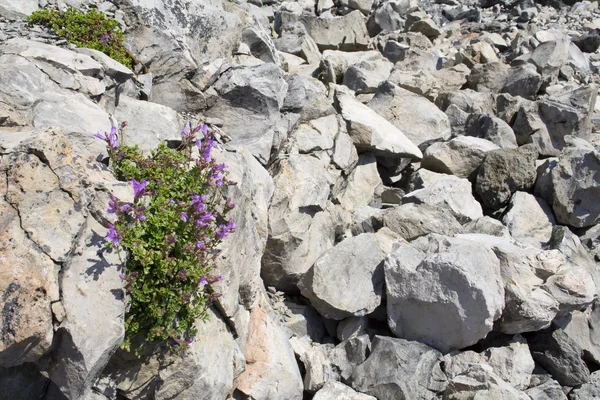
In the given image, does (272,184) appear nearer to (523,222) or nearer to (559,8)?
(523,222)

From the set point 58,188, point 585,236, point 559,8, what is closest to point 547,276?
point 585,236

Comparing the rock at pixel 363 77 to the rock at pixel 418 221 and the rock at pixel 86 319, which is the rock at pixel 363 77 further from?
the rock at pixel 86 319

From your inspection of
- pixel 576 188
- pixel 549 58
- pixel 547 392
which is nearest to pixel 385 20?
pixel 549 58

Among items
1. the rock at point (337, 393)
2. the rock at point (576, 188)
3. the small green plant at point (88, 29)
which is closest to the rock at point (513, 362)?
the rock at point (337, 393)

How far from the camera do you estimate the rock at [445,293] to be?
21.3ft

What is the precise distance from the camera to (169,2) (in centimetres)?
1016

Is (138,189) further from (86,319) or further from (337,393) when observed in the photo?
(337,393)

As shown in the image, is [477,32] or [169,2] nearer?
[169,2]

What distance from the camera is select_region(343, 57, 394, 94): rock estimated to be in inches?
484

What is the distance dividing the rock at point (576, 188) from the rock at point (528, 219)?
25cm

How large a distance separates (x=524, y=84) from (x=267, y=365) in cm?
1040

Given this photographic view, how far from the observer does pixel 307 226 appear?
7.86m

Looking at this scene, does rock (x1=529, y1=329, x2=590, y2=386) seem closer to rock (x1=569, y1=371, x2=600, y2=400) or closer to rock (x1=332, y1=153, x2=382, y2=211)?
rock (x1=569, y1=371, x2=600, y2=400)

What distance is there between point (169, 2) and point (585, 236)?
8.14 meters
